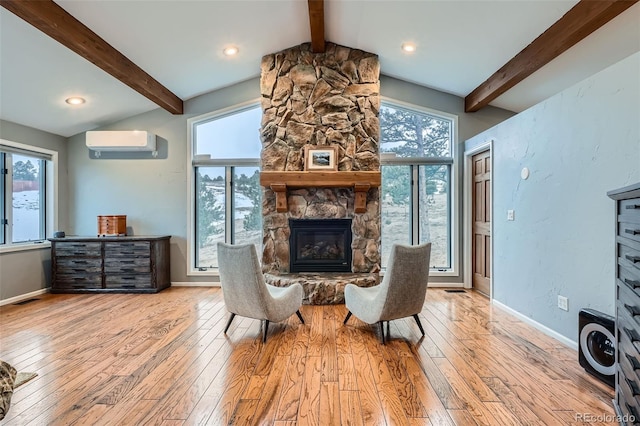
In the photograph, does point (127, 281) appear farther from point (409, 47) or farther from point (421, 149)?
point (409, 47)

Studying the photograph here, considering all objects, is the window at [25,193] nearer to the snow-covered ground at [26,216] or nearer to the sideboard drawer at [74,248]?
the snow-covered ground at [26,216]

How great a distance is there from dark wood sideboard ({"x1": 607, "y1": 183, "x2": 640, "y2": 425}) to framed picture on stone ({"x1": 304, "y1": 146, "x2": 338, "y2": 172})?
3.21 meters

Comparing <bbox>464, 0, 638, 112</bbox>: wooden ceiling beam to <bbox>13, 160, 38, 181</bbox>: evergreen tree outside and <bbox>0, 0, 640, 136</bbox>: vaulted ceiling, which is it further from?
<bbox>13, 160, 38, 181</bbox>: evergreen tree outside

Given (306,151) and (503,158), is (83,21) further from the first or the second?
(503,158)

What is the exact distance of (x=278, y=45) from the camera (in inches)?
177

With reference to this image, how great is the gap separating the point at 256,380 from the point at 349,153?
3.21 meters

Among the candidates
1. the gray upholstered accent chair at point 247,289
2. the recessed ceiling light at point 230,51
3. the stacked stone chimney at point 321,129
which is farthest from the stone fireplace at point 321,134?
the gray upholstered accent chair at point 247,289

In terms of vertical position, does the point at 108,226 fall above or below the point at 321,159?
below

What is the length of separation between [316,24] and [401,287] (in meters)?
3.07

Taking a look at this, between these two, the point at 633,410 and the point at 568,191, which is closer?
the point at 633,410

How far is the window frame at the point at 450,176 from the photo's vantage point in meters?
5.16

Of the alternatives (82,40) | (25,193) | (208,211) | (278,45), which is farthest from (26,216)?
(278,45)

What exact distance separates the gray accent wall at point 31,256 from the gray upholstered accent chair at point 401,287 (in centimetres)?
463

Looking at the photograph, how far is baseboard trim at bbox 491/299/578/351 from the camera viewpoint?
9.25 ft
